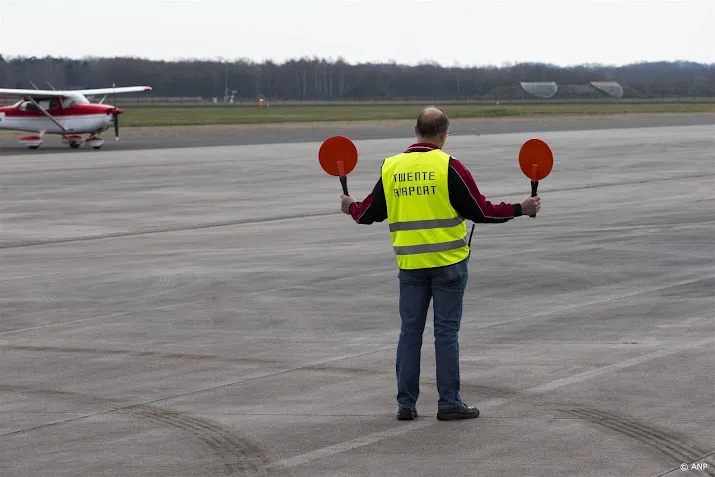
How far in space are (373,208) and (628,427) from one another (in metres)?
1.92

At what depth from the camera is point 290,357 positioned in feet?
28.1

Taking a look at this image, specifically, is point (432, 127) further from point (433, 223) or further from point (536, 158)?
point (536, 158)

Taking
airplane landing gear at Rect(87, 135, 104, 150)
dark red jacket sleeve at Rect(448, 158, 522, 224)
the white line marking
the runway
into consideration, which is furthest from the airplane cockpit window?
dark red jacket sleeve at Rect(448, 158, 522, 224)

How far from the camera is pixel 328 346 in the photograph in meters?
8.98

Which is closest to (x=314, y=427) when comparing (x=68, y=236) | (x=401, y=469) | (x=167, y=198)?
(x=401, y=469)

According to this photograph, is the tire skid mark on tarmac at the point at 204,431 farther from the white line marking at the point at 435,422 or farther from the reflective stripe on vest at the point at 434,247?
the reflective stripe on vest at the point at 434,247

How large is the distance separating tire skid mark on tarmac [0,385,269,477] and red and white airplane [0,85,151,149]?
126 feet

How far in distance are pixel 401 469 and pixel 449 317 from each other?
1.32 meters

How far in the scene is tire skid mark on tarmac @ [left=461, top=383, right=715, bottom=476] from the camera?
19.1 ft

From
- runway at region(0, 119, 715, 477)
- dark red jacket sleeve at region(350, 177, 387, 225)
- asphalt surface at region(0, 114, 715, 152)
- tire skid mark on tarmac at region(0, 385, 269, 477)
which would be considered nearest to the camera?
tire skid mark on tarmac at region(0, 385, 269, 477)

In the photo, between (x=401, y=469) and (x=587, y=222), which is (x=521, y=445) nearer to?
(x=401, y=469)

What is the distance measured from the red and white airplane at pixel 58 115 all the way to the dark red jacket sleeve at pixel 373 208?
3923 centimetres

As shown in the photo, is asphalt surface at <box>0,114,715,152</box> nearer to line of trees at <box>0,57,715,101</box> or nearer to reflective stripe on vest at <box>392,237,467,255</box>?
reflective stripe on vest at <box>392,237,467,255</box>

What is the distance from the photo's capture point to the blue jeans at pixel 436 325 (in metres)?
6.74
